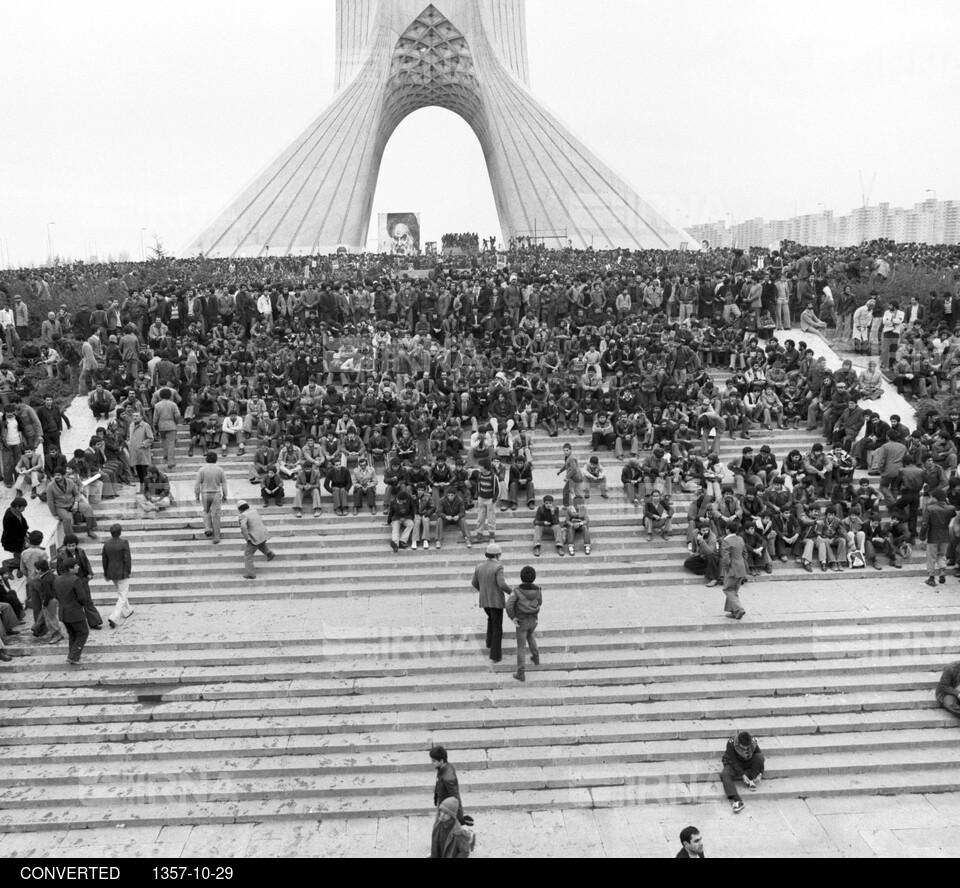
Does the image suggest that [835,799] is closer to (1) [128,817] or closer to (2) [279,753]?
(2) [279,753]

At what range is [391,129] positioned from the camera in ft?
128

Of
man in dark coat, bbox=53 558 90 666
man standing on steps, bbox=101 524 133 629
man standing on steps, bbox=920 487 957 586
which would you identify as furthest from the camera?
man standing on steps, bbox=920 487 957 586

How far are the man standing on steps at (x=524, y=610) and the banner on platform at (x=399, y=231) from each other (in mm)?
24114

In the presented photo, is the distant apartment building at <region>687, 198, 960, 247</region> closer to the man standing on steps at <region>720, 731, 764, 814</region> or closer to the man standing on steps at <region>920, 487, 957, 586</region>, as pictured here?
the man standing on steps at <region>920, 487, 957, 586</region>

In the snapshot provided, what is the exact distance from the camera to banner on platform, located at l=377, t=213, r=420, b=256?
3019cm

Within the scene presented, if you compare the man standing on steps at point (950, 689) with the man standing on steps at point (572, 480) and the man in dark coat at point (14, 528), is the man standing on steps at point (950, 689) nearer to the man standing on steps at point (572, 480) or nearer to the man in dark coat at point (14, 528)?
the man standing on steps at point (572, 480)

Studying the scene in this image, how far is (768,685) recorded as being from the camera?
7.38 m

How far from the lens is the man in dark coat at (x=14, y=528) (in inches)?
340

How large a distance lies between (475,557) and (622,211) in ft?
74.0

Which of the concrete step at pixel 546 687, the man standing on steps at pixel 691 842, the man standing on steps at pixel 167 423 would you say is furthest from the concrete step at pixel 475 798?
the man standing on steps at pixel 167 423

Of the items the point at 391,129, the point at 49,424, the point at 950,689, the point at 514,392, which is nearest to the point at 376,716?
the point at 950,689

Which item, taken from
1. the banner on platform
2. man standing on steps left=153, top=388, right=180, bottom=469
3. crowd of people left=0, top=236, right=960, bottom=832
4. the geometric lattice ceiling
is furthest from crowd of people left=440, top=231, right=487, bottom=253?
man standing on steps left=153, top=388, right=180, bottom=469

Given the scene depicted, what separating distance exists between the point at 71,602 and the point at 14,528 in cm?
195

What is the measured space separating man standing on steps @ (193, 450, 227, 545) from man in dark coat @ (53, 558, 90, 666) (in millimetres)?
2416
